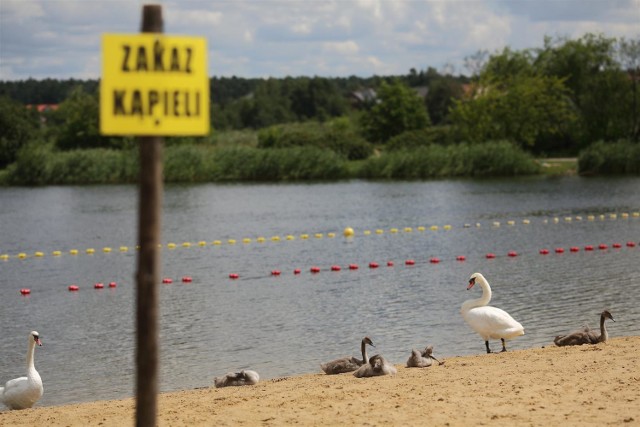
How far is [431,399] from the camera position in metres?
12.0

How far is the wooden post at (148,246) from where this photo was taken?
692 centimetres

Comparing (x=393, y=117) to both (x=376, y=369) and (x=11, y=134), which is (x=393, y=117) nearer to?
(x=11, y=134)

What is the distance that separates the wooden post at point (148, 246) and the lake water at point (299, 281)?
8563 mm

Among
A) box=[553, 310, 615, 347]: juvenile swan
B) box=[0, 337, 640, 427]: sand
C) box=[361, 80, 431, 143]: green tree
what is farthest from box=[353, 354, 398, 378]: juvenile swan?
box=[361, 80, 431, 143]: green tree

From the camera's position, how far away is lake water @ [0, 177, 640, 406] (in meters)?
18.2

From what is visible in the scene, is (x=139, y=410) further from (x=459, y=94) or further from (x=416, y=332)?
(x=459, y=94)

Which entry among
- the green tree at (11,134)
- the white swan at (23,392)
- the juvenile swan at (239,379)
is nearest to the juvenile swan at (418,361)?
the juvenile swan at (239,379)

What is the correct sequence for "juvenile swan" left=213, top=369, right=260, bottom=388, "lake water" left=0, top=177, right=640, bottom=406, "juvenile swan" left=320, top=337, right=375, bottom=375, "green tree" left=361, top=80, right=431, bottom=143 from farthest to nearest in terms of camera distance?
"green tree" left=361, top=80, right=431, bottom=143, "lake water" left=0, top=177, right=640, bottom=406, "juvenile swan" left=320, top=337, right=375, bottom=375, "juvenile swan" left=213, top=369, right=260, bottom=388

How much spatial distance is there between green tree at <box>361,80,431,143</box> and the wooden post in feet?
320

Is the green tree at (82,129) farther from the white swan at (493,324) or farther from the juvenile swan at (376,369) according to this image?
the juvenile swan at (376,369)

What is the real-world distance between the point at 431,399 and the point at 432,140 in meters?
77.4

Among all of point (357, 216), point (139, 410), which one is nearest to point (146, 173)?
point (139, 410)

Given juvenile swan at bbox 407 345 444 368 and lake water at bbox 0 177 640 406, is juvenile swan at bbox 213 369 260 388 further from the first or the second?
juvenile swan at bbox 407 345 444 368

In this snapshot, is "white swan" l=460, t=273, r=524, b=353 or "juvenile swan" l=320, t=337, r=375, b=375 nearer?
"juvenile swan" l=320, t=337, r=375, b=375
